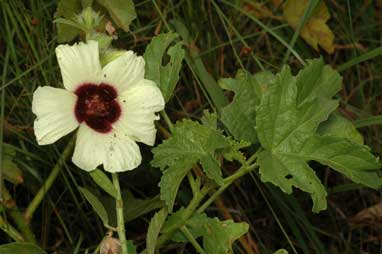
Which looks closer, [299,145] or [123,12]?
[299,145]

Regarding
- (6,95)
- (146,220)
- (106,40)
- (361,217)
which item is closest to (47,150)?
(6,95)

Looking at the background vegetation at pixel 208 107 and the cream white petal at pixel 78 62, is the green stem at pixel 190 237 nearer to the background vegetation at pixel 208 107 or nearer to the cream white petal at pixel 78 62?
the background vegetation at pixel 208 107

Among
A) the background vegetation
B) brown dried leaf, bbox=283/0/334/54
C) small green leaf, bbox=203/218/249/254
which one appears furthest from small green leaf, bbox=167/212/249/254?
brown dried leaf, bbox=283/0/334/54

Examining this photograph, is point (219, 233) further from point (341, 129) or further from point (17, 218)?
point (17, 218)

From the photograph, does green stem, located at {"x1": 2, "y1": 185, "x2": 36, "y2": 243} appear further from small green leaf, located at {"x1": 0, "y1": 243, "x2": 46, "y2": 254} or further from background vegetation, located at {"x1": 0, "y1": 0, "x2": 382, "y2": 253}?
small green leaf, located at {"x1": 0, "y1": 243, "x2": 46, "y2": 254}

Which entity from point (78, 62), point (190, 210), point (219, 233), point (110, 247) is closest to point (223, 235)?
point (219, 233)

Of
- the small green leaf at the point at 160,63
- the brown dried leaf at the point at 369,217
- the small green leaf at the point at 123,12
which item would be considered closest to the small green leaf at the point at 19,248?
the small green leaf at the point at 160,63
